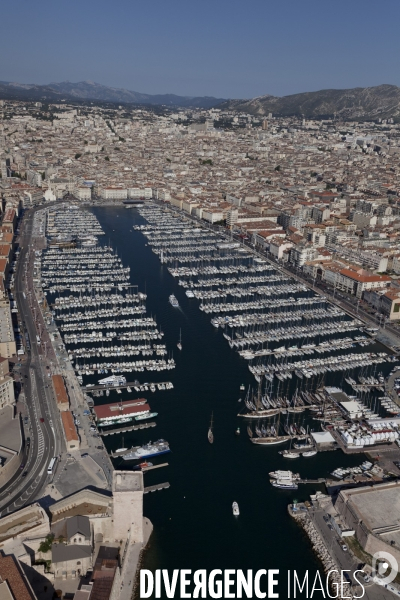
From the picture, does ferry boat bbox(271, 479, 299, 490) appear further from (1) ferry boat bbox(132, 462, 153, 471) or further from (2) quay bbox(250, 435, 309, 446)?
(1) ferry boat bbox(132, 462, 153, 471)

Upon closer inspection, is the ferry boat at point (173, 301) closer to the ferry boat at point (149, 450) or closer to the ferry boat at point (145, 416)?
the ferry boat at point (145, 416)

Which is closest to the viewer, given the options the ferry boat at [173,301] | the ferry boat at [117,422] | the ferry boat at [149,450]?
the ferry boat at [149,450]

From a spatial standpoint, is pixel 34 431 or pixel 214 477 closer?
pixel 214 477

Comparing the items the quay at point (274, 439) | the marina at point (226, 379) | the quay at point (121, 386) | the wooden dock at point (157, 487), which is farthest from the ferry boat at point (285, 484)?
the quay at point (121, 386)

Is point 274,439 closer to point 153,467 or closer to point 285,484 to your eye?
point 285,484

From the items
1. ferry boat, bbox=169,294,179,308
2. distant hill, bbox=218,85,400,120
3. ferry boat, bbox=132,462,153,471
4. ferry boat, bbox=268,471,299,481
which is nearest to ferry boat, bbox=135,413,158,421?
ferry boat, bbox=132,462,153,471

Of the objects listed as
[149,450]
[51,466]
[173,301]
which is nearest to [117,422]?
[149,450]
